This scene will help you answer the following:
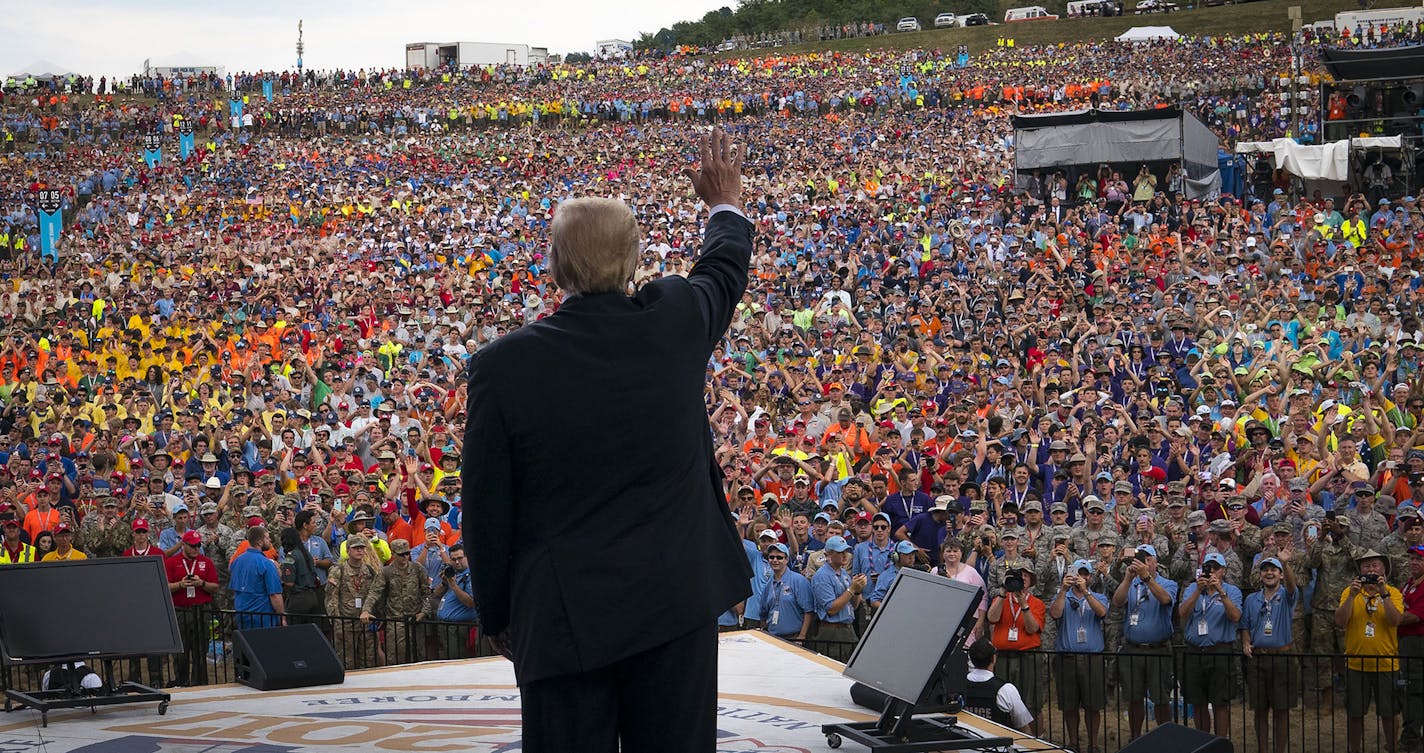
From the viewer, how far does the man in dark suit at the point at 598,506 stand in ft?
9.03

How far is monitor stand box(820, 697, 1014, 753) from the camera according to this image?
482 centimetres

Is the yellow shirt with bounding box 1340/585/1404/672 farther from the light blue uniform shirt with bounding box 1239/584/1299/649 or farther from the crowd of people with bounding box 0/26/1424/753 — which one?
the light blue uniform shirt with bounding box 1239/584/1299/649

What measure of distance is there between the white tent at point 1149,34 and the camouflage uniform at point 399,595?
143ft

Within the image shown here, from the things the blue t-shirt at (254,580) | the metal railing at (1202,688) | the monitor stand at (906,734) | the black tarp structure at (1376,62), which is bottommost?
the metal railing at (1202,688)

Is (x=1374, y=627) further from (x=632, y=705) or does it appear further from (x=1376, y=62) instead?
(x=1376, y=62)

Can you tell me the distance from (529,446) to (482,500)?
0.13 metres

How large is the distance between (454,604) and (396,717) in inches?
197

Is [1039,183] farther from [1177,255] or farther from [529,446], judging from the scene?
[529,446]

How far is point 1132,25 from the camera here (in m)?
57.8

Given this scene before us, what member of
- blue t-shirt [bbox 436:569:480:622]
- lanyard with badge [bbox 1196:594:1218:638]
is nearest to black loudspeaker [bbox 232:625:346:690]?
blue t-shirt [bbox 436:569:480:622]

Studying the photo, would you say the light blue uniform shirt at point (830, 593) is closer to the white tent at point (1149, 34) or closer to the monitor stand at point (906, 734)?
the monitor stand at point (906, 734)

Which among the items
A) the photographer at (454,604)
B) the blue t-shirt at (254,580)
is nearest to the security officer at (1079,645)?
the photographer at (454,604)

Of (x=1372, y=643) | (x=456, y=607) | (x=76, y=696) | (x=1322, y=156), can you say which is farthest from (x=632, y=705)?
(x=1322, y=156)

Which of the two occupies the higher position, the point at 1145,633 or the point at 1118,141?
the point at 1118,141
